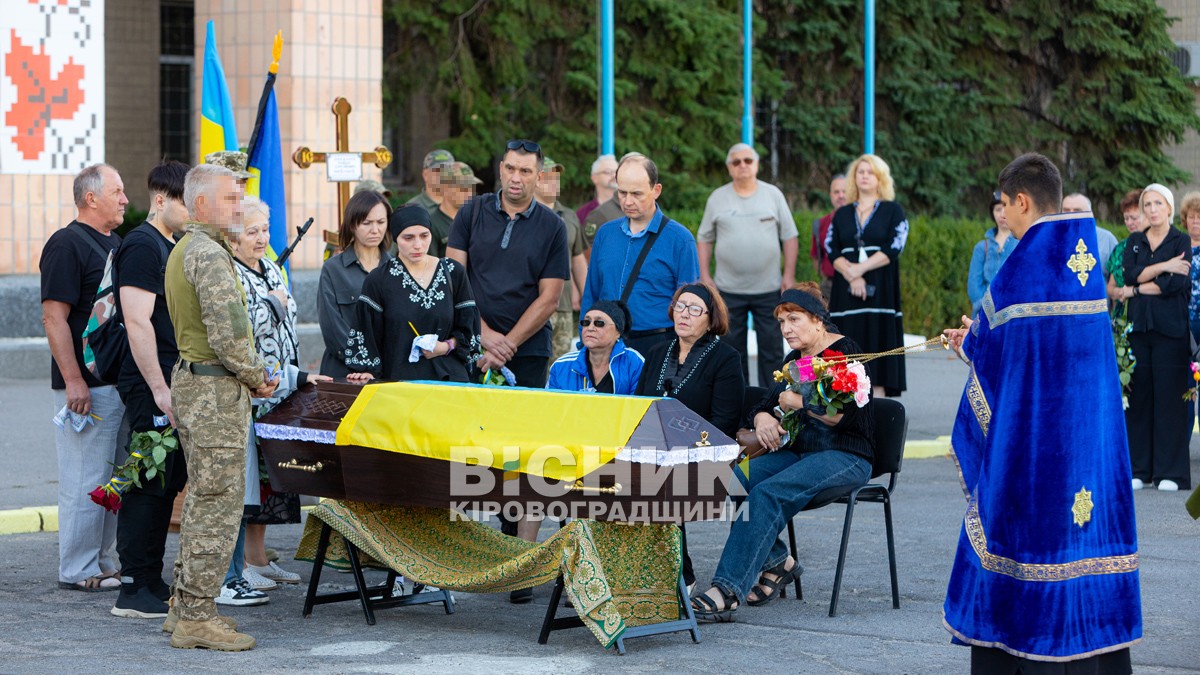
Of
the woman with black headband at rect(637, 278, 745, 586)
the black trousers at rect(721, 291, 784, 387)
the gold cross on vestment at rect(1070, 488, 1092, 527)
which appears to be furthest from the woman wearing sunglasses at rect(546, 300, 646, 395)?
the black trousers at rect(721, 291, 784, 387)

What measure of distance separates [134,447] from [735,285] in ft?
18.2

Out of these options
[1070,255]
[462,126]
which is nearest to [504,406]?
[1070,255]

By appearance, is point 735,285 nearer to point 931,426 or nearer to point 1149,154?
point 931,426

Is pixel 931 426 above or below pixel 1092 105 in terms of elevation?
below

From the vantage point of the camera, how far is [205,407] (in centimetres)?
660

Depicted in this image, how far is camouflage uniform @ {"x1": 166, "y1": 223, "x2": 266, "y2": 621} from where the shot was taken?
21.5 feet

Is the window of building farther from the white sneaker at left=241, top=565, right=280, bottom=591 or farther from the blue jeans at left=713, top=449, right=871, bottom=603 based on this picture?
the blue jeans at left=713, top=449, right=871, bottom=603

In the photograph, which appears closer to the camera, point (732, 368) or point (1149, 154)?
point (732, 368)

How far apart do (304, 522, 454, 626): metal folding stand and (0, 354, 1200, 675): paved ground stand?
7cm

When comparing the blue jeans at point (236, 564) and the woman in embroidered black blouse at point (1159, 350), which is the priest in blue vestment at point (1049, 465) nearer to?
the blue jeans at point (236, 564)

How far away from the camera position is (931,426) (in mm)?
13562

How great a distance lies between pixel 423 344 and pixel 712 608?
1.74 meters

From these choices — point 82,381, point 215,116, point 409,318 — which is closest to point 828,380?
point 409,318

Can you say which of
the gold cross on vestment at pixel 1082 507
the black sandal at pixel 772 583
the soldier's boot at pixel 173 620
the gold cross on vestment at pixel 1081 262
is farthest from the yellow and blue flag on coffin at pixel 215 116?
the gold cross on vestment at pixel 1082 507
